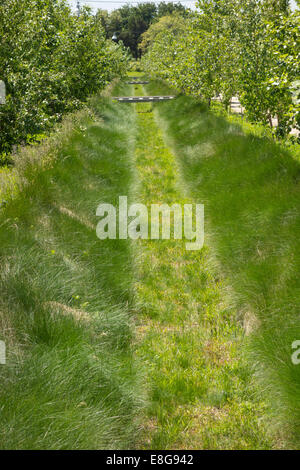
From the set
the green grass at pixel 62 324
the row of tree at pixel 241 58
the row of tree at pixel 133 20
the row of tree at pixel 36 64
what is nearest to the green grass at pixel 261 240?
the row of tree at pixel 241 58

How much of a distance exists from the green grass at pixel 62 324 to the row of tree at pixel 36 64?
885mm

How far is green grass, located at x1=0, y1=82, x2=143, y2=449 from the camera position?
8.60ft

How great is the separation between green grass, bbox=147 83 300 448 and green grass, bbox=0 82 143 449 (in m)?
1.29

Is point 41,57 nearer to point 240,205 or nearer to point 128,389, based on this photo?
point 240,205

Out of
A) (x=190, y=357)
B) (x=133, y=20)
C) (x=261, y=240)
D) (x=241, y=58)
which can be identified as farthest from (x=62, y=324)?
Answer: (x=133, y=20)

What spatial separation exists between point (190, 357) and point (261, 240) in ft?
7.03

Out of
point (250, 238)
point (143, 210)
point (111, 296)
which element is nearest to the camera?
point (111, 296)

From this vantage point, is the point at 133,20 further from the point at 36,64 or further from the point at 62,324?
the point at 62,324

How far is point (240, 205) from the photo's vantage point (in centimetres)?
632

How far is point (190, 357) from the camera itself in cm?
394

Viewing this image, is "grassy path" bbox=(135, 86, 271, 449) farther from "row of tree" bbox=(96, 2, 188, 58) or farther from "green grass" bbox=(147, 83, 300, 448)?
"row of tree" bbox=(96, 2, 188, 58)

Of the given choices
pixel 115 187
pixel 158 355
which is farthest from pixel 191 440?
pixel 115 187

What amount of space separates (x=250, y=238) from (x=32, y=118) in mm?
4891

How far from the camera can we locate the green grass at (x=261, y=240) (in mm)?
3326
